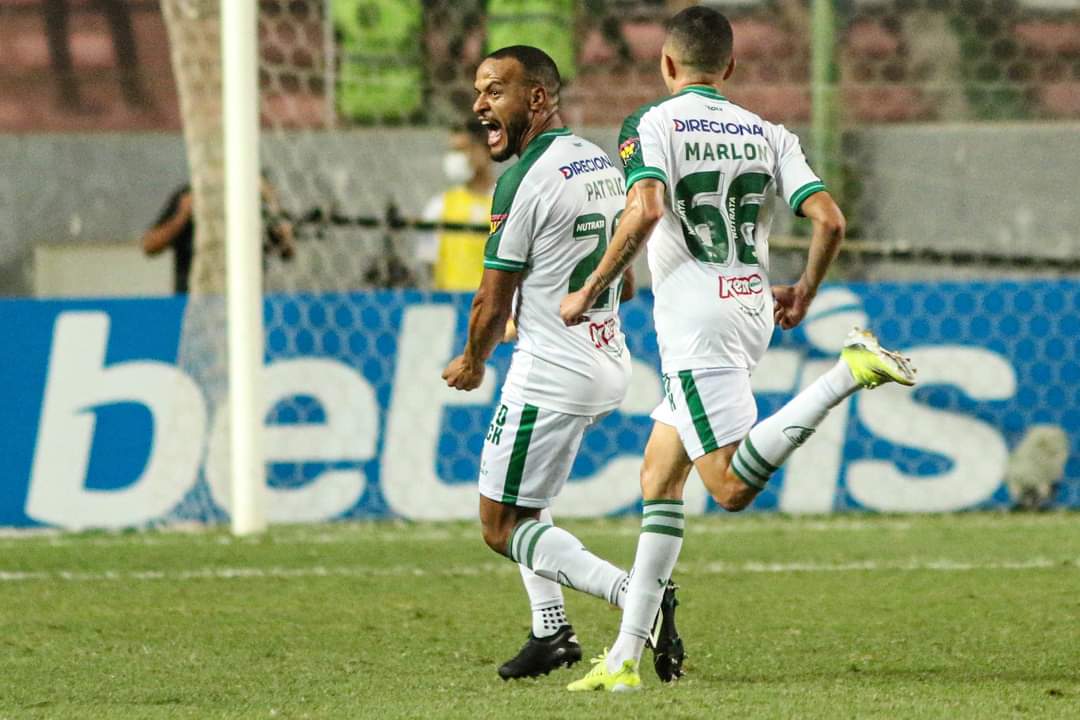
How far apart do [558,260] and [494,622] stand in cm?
167

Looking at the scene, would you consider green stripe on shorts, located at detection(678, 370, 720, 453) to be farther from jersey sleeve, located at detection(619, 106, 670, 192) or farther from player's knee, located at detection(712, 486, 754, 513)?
jersey sleeve, located at detection(619, 106, 670, 192)

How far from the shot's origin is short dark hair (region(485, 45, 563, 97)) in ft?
16.5

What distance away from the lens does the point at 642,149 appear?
15.6 ft

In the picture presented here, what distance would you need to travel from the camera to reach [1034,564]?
7398 millimetres

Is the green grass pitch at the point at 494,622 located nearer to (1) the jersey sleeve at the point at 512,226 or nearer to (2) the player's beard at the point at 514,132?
(1) the jersey sleeve at the point at 512,226

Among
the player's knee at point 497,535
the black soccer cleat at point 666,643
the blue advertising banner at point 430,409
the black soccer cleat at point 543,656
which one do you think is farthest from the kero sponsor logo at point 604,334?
the blue advertising banner at point 430,409

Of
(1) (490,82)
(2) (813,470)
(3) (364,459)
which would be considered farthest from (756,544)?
(1) (490,82)

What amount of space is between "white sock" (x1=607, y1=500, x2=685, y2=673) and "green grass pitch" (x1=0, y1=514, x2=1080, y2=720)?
17 cm

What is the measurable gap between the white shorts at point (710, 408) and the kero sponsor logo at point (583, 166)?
0.60 meters

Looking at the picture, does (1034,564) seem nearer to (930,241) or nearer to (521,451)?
(521,451)

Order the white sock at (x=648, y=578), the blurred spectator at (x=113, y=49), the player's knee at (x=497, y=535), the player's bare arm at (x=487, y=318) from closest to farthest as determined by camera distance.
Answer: the white sock at (x=648, y=578) < the player's bare arm at (x=487, y=318) < the player's knee at (x=497, y=535) < the blurred spectator at (x=113, y=49)

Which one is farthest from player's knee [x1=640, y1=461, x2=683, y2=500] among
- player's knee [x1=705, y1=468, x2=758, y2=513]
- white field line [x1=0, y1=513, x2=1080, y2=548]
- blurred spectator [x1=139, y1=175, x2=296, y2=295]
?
blurred spectator [x1=139, y1=175, x2=296, y2=295]

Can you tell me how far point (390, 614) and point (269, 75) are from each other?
4290 millimetres

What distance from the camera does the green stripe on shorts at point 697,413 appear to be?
4895mm
